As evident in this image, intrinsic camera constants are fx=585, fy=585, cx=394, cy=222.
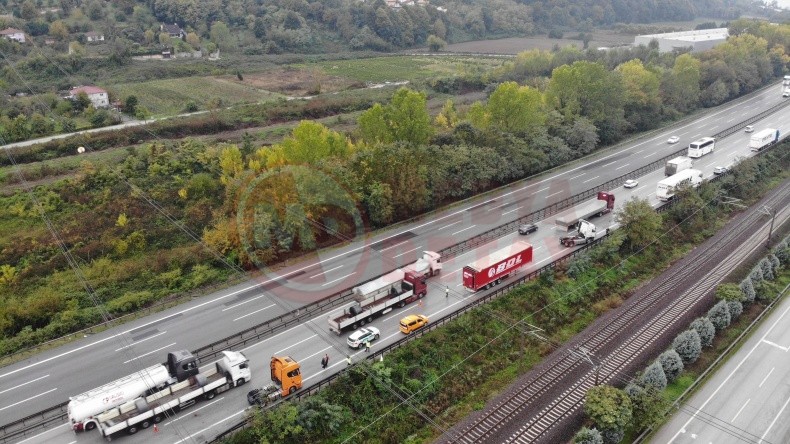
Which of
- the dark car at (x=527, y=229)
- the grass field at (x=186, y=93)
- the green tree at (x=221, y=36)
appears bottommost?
the dark car at (x=527, y=229)

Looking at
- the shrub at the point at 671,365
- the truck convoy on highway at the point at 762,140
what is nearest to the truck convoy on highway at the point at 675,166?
the truck convoy on highway at the point at 762,140

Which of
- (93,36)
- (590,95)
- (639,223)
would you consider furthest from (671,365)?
(93,36)

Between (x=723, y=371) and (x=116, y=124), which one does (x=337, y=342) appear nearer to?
(x=723, y=371)

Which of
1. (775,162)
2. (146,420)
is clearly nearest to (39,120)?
(146,420)

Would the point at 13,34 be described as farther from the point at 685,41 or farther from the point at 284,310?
the point at 685,41

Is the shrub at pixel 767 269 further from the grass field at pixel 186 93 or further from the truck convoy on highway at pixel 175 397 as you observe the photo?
the grass field at pixel 186 93

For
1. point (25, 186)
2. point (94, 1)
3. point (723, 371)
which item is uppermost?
point (94, 1)
